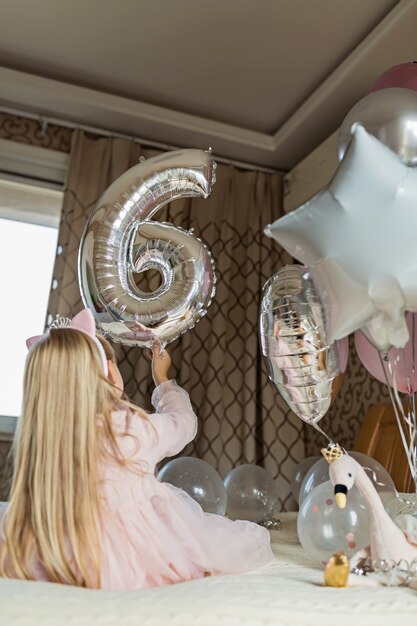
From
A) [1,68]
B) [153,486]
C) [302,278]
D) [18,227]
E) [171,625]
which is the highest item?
[1,68]

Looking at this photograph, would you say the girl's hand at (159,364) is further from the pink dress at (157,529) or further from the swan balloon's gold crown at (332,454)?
the swan balloon's gold crown at (332,454)

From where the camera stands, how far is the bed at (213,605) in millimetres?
768

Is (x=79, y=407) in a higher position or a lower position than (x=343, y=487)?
higher

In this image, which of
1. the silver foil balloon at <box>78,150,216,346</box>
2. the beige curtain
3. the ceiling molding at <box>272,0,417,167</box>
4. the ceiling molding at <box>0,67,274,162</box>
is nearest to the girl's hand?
the silver foil balloon at <box>78,150,216,346</box>

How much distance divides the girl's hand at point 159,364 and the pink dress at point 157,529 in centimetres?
13

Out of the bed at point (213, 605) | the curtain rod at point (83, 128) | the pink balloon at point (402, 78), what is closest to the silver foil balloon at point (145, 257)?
the pink balloon at point (402, 78)

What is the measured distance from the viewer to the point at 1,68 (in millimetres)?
2699

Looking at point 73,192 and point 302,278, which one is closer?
point 302,278

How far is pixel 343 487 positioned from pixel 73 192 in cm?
226

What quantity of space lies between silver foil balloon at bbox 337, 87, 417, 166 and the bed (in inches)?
33.2

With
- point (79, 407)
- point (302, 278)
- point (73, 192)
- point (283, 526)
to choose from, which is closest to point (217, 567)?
point (79, 407)

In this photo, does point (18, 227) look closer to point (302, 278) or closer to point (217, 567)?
point (302, 278)

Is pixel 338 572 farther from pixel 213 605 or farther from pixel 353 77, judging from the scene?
pixel 353 77

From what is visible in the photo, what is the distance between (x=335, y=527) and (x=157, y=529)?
353 mm
